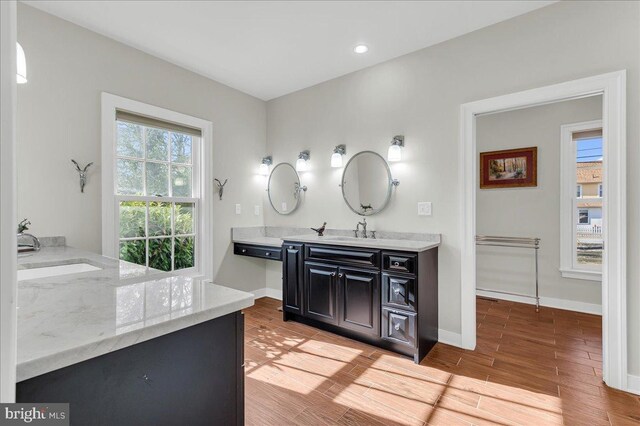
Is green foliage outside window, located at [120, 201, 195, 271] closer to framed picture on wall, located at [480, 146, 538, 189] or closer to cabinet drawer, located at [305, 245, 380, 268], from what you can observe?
cabinet drawer, located at [305, 245, 380, 268]

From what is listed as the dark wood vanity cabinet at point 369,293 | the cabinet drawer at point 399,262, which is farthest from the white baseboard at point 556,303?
the cabinet drawer at point 399,262

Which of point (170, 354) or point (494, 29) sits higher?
point (494, 29)

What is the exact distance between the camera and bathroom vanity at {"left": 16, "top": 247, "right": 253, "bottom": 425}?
0.67 meters

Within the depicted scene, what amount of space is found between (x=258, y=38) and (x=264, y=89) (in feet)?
3.72

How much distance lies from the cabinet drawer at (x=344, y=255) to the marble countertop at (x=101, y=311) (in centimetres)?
172

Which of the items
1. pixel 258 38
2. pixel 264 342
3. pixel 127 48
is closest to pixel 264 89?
pixel 258 38

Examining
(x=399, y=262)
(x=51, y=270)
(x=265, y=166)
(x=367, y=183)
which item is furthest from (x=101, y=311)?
(x=265, y=166)

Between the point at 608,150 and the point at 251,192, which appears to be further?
the point at 251,192

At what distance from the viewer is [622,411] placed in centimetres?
180

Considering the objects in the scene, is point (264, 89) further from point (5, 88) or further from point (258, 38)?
point (5, 88)

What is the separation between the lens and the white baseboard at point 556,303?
3.40 meters

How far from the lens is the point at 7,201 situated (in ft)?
1.49

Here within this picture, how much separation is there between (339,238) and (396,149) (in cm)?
110

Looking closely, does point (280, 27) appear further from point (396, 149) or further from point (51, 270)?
point (51, 270)
